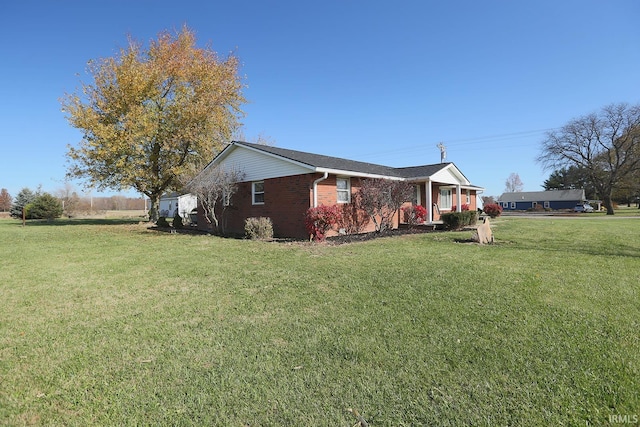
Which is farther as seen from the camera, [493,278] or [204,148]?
[204,148]

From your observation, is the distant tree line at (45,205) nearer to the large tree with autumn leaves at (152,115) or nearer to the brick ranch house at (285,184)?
the large tree with autumn leaves at (152,115)

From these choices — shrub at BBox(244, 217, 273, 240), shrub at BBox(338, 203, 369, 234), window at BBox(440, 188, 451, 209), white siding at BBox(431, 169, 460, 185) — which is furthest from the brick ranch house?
window at BBox(440, 188, 451, 209)

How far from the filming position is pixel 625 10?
8.50 m

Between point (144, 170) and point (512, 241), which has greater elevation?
point (144, 170)

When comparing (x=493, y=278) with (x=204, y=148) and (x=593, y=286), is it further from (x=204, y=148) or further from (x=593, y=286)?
(x=204, y=148)

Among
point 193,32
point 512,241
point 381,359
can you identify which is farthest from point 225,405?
point 193,32

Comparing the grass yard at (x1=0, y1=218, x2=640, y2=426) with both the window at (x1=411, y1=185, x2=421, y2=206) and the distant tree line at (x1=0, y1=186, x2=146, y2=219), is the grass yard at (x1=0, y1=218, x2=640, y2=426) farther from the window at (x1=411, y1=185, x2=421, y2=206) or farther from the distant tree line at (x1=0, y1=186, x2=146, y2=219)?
the distant tree line at (x1=0, y1=186, x2=146, y2=219)

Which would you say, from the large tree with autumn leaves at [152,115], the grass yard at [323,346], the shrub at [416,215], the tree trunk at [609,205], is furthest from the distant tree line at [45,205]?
the tree trunk at [609,205]

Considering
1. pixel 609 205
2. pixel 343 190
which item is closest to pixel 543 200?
pixel 609 205

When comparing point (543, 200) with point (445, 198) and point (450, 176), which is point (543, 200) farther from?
point (450, 176)

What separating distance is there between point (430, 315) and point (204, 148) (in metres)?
19.6

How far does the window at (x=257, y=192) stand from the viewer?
14.8 m

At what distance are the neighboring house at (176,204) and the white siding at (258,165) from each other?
23020 millimetres

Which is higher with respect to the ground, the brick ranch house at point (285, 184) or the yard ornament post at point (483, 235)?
the brick ranch house at point (285, 184)
